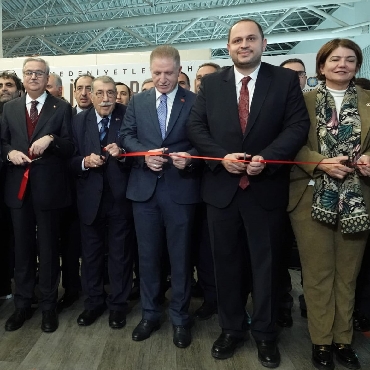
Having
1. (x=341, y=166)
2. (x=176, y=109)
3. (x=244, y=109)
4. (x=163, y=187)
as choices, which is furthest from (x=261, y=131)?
(x=163, y=187)

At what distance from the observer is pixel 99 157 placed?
2568 mm

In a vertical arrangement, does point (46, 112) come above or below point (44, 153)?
above

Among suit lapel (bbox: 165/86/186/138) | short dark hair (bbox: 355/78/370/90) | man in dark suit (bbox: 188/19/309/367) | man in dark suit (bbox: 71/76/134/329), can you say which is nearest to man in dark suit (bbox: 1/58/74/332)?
man in dark suit (bbox: 71/76/134/329)

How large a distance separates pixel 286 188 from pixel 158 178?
79 centimetres

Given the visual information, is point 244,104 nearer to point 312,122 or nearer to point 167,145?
point 312,122

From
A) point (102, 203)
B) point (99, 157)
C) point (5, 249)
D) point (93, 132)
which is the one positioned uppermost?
point (93, 132)

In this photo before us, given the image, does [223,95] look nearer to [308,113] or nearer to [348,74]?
[308,113]

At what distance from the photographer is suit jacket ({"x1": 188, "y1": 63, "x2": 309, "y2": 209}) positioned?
7.04 ft

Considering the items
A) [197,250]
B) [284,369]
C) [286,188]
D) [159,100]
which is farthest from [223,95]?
[284,369]

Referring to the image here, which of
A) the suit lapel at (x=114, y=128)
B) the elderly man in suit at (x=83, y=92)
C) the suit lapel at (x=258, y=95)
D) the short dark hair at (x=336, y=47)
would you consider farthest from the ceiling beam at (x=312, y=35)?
the suit lapel at (x=114, y=128)

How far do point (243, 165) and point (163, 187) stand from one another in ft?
1.90

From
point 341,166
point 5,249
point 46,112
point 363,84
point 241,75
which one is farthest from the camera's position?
point 5,249

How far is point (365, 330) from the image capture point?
2.69m

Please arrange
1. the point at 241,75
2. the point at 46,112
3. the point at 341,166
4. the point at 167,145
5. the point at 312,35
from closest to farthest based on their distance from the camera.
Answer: the point at 341,166, the point at 241,75, the point at 167,145, the point at 46,112, the point at 312,35
